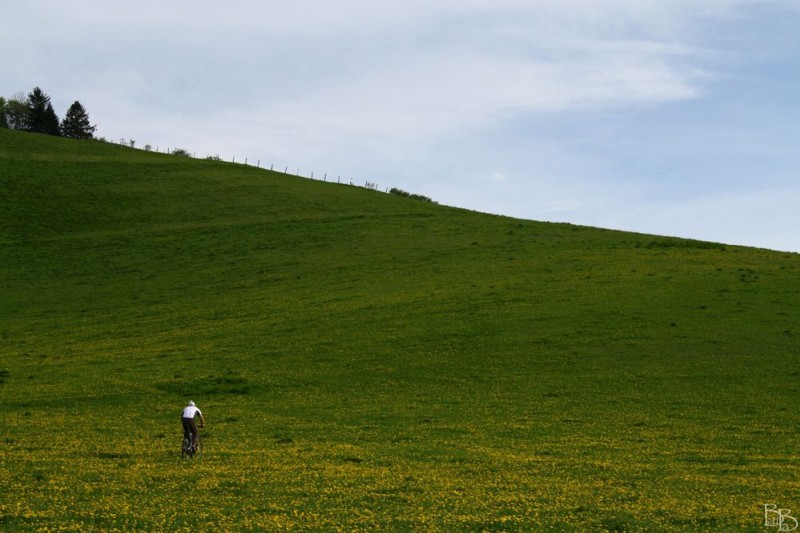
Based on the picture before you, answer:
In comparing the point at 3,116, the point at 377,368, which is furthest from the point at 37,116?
the point at 377,368

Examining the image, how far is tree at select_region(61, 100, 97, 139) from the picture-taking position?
129375 millimetres

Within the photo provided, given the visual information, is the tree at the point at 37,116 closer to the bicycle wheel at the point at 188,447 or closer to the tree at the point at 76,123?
the tree at the point at 76,123

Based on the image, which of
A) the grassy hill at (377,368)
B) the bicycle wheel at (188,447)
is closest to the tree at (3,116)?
the grassy hill at (377,368)

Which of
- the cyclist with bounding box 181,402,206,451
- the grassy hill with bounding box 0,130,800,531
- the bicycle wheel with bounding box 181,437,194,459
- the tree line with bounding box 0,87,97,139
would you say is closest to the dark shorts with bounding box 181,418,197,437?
the cyclist with bounding box 181,402,206,451

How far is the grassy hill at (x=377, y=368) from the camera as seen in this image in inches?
770

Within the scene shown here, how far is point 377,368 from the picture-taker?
3941cm

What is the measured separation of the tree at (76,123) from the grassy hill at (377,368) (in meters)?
48.5

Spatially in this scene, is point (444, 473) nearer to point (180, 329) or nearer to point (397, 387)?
point (397, 387)

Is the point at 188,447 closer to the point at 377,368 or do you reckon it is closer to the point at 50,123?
the point at 377,368

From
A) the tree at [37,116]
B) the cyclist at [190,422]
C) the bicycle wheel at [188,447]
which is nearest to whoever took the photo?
the cyclist at [190,422]

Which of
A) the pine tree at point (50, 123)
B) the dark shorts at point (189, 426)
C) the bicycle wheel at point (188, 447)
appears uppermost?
the pine tree at point (50, 123)

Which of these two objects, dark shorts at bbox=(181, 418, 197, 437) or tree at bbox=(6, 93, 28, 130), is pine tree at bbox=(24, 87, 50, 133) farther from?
dark shorts at bbox=(181, 418, 197, 437)

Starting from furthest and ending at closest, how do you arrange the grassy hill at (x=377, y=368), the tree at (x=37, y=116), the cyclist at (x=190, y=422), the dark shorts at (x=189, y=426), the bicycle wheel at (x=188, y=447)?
the tree at (x=37, y=116)
the bicycle wheel at (x=188, y=447)
the dark shorts at (x=189, y=426)
the cyclist at (x=190, y=422)
the grassy hill at (x=377, y=368)

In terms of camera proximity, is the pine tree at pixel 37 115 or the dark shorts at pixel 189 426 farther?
the pine tree at pixel 37 115
